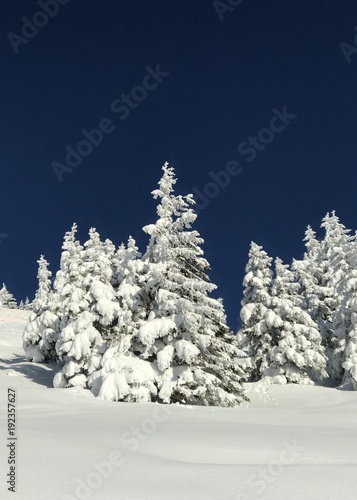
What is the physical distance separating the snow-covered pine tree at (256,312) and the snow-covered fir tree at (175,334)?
9.99m

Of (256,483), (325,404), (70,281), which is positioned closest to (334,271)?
(325,404)

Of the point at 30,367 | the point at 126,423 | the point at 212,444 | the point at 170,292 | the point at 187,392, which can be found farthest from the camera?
the point at 30,367

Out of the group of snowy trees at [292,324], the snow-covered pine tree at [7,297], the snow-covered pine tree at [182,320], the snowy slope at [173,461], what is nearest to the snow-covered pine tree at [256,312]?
the group of snowy trees at [292,324]

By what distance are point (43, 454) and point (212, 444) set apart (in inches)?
117

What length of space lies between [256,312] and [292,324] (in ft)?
9.64

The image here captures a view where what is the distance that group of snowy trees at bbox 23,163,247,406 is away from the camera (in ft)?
63.2

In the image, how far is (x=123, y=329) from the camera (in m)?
21.5

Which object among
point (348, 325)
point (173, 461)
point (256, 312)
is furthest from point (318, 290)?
point (173, 461)

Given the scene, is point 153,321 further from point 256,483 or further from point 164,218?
point 256,483

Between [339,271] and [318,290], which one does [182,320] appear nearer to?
[339,271]

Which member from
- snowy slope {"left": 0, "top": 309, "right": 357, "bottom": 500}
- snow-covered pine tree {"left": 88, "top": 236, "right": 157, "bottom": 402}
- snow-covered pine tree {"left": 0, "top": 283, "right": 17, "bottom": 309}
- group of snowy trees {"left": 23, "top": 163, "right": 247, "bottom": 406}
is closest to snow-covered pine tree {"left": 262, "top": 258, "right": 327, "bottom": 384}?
group of snowy trees {"left": 23, "top": 163, "right": 247, "bottom": 406}

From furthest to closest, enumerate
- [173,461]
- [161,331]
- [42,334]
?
[42,334] < [161,331] < [173,461]

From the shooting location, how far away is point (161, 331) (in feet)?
64.1

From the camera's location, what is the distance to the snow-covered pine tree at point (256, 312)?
3228cm
